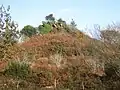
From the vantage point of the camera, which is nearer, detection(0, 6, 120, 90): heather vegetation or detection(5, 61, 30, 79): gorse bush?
detection(0, 6, 120, 90): heather vegetation

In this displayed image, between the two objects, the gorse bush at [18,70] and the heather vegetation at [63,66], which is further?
the gorse bush at [18,70]

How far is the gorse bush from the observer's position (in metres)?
18.3

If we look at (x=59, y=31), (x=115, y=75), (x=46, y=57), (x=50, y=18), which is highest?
(x=50, y=18)

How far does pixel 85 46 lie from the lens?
23406mm

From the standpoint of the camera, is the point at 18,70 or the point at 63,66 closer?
the point at 18,70

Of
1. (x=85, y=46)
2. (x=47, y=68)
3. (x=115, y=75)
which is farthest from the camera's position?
(x=85, y=46)

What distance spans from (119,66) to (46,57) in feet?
35.0

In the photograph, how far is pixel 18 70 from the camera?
18.4m

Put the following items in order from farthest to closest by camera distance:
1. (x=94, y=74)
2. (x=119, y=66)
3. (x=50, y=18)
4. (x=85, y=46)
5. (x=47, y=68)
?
(x=50, y=18)
(x=85, y=46)
(x=47, y=68)
(x=94, y=74)
(x=119, y=66)

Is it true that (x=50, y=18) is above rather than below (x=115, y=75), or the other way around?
above

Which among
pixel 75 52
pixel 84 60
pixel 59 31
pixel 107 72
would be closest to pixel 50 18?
pixel 59 31

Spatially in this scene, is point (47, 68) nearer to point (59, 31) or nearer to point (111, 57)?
point (111, 57)

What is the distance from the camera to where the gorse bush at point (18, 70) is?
18297mm

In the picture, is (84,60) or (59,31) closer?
(84,60)
